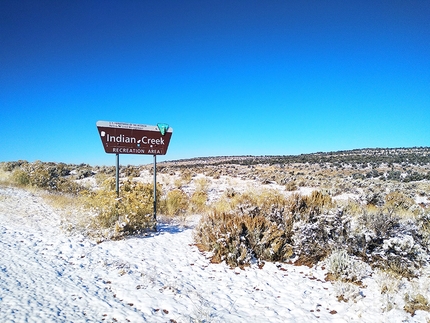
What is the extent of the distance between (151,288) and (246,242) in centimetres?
225

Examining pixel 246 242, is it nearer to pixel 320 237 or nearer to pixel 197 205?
pixel 320 237

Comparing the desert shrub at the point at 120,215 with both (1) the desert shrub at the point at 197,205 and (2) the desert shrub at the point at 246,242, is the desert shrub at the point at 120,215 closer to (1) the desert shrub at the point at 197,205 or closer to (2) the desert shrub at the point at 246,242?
(2) the desert shrub at the point at 246,242

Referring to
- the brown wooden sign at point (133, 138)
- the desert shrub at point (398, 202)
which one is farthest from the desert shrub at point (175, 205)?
the desert shrub at point (398, 202)

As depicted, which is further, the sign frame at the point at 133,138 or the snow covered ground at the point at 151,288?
the sign frame at the point at 133,138

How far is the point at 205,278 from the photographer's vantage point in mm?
4816

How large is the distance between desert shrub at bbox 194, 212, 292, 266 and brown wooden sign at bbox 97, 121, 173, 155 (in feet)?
10.7

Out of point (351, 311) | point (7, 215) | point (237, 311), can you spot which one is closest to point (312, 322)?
point (351, 311)

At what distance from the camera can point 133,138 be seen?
775 cm

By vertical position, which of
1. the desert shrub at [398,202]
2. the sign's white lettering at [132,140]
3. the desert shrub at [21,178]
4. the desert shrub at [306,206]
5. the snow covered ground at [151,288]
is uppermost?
the sign's white lettering at [132,140]

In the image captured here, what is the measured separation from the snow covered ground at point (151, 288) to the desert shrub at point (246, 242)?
24 cm

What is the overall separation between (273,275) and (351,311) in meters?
1.49

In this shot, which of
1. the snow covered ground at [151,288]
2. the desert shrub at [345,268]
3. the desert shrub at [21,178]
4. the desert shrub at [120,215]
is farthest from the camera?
the desert shrub at [21,178]

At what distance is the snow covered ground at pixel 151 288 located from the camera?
3.45 metres

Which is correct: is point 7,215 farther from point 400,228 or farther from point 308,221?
point 400,228
